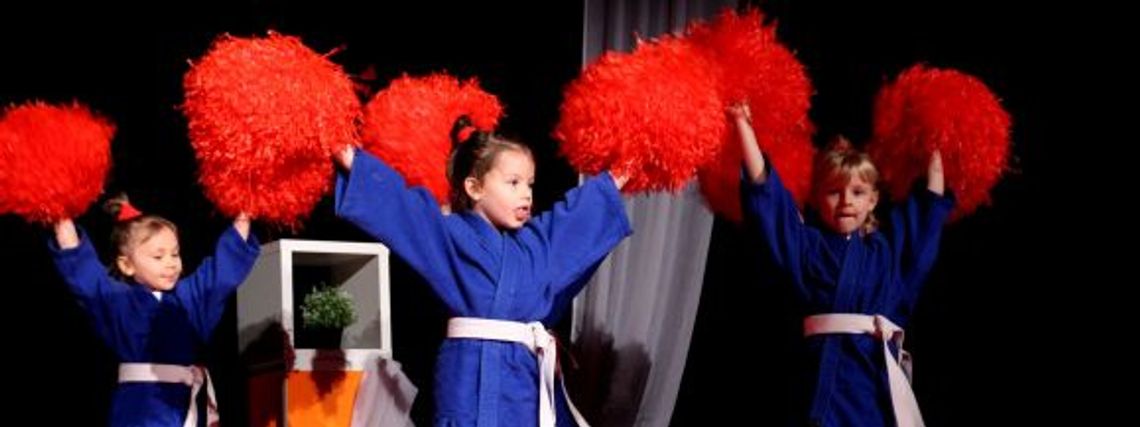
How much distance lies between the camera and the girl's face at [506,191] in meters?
2.50

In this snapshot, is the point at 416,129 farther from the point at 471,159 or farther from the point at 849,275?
the point at 849,275

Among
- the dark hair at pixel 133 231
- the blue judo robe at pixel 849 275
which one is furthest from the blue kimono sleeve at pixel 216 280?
the blue judo robe at pixel 849 275

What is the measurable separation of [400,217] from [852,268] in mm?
948

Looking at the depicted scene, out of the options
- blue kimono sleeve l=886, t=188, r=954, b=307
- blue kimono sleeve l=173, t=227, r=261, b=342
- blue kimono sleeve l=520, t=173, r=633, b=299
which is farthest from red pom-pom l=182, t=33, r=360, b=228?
blue kimono sleeve l=886, t=188, r=954, b=307

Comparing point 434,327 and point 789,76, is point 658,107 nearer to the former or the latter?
point 789,76

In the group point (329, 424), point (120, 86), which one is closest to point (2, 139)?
point (120, 86)

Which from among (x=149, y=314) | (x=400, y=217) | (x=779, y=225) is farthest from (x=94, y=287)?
(x=779, y=225)

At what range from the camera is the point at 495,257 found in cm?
242

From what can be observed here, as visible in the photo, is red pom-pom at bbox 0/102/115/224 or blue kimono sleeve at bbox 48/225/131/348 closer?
red pom-pom at bbox 0/102/115/224

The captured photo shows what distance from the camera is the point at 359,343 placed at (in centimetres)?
328

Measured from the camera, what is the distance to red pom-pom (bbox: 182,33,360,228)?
86.4 inches

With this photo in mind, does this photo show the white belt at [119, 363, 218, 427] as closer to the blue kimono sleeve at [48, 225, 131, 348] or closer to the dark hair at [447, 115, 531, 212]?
the blue kimono sleeve at [48, 225, 131, 348]

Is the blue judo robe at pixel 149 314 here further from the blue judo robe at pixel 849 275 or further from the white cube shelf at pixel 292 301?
the blue judo robe at pixel 849 275

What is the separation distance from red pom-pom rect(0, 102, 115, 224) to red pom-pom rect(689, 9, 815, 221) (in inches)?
46.9
